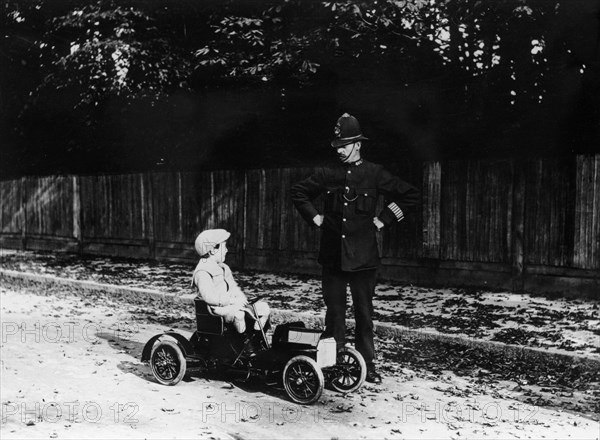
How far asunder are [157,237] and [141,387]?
9877 millimetres

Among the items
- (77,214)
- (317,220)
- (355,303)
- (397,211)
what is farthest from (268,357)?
(77,214)

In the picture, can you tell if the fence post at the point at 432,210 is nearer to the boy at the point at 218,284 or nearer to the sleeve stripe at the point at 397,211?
the sleeve stripe at the point at 397,211

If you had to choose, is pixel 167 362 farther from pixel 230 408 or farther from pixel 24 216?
pixel 24 216

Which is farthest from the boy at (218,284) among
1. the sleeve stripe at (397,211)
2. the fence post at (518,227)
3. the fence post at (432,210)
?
the fence post at (432,210)

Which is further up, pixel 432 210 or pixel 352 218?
pixel 432 210

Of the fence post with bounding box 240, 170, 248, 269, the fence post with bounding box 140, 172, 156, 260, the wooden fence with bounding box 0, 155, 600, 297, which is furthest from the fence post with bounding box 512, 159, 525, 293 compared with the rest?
the fence post with bounding box 140, 172, 156, 260

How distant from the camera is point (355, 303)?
607 cm

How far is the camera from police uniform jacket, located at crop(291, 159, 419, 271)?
5844mm

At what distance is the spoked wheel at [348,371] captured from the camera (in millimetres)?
5660

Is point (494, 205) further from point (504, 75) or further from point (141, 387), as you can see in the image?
point (141, 387)

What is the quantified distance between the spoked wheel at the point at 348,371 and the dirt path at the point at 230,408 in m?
0.09

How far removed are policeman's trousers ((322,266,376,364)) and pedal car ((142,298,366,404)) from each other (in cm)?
34

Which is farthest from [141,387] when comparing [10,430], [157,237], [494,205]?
[157,237]

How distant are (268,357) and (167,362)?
986 mm
